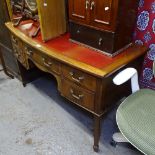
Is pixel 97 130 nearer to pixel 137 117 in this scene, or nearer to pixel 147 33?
pixel 137 117

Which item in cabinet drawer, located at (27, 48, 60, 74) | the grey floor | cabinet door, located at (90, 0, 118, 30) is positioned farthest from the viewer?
the grey floor

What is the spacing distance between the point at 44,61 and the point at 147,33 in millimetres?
750

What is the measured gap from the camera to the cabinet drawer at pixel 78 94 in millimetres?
1178

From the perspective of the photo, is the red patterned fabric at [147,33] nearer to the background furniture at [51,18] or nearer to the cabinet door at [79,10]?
the cabinet door at [79,10]

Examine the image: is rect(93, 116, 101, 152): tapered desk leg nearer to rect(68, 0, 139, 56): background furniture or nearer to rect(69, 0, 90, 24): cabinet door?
rect(68, 0, 139, 56): background furniture

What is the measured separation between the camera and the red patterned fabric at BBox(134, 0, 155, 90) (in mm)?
1267

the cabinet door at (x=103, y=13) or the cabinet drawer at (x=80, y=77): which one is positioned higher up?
the cabinet door at (x=103, y=13)

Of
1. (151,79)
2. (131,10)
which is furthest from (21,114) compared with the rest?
(131,10)

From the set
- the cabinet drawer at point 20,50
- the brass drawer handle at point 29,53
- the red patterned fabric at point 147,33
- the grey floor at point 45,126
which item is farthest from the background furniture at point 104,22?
the grey floor at point 45,126

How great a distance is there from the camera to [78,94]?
1.24 m

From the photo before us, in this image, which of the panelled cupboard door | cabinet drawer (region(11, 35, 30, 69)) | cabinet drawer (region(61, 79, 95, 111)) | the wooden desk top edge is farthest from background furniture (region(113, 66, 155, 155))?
cabinet drawer (region(11, 35, 30, 69))

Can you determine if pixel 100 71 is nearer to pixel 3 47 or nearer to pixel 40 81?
pixel 40 81

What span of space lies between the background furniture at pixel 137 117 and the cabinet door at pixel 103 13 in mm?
293

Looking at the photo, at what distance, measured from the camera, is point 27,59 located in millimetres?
1637
